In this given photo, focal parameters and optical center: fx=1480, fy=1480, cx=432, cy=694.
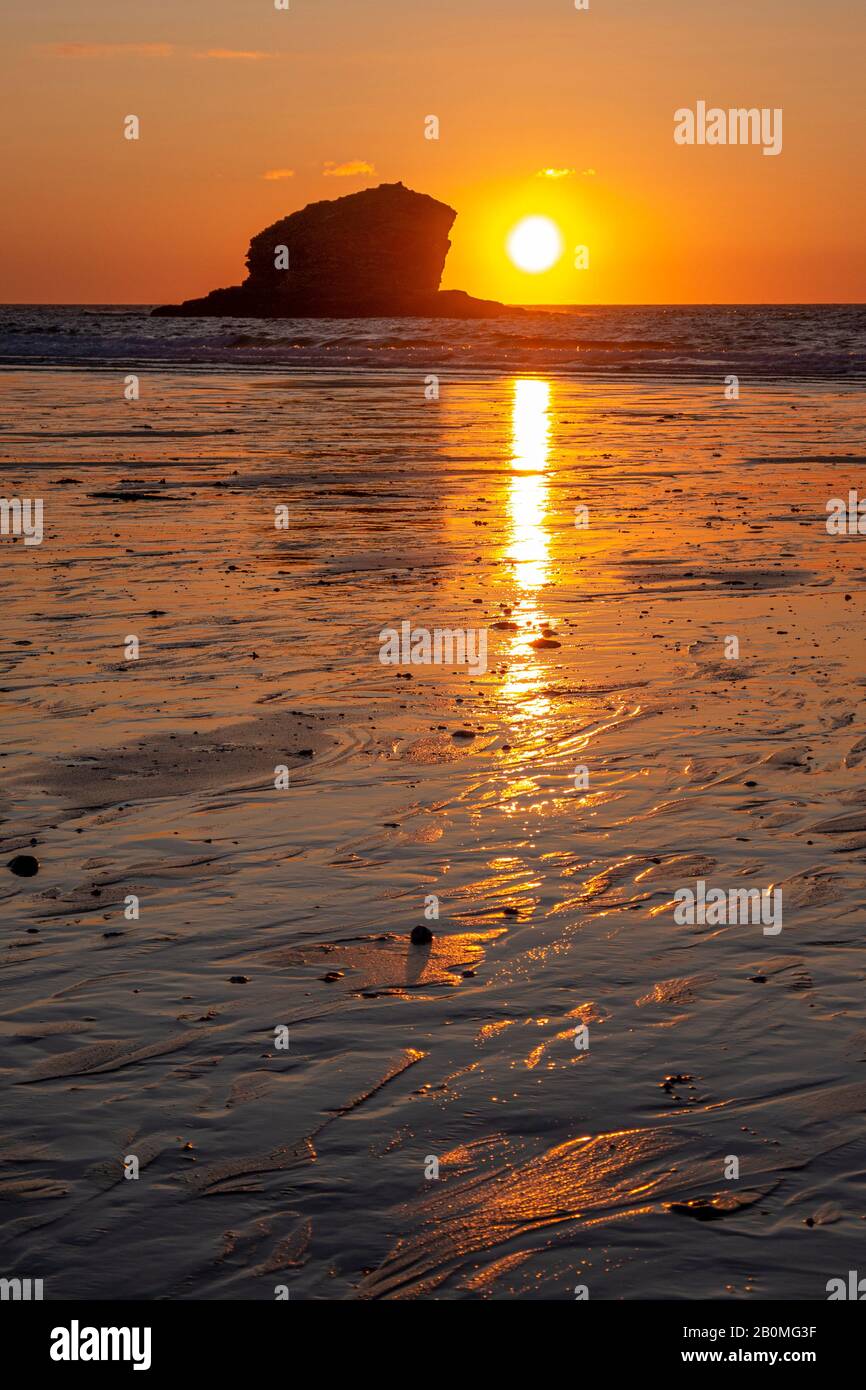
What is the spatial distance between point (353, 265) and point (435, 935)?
15246 cm

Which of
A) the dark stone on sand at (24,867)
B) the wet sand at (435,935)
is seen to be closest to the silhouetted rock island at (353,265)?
the wet sand at (435,935)

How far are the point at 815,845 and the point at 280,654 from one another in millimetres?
3849

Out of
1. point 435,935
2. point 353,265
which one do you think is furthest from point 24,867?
point 353,265

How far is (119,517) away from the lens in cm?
1379

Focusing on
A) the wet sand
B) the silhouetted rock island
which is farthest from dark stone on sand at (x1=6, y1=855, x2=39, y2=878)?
the silhouetted rock island

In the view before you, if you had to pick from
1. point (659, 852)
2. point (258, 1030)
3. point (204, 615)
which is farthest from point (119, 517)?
point (258, 1030)

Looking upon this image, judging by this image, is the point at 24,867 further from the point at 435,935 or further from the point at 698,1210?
the point at 698,1210

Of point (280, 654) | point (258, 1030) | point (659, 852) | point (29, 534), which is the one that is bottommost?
point (258, 1030)

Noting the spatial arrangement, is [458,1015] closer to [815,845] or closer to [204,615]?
[815,845]

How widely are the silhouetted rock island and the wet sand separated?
139 meters

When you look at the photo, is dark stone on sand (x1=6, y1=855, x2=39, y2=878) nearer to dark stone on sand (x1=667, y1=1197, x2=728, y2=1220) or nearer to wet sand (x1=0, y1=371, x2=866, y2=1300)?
wet sand (x1=0, y1=371, x2=866, y2=1300)

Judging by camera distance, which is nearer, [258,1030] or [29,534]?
[258,1030]

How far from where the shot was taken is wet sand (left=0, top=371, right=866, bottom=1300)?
3277 millimetres
